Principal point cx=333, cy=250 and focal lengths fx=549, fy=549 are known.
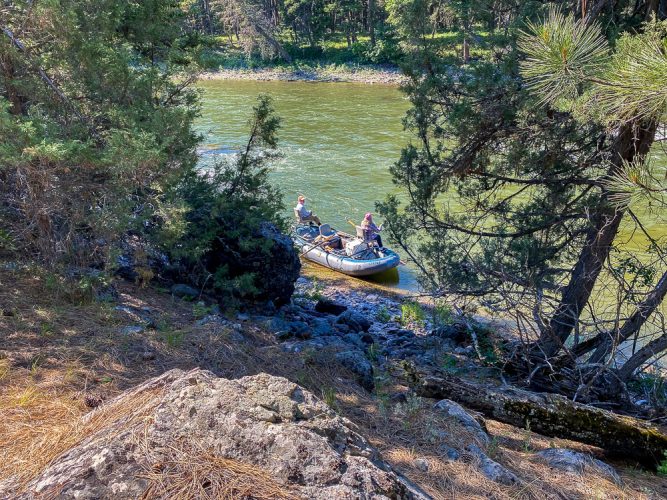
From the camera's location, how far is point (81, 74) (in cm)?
442

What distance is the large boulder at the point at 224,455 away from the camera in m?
1.88

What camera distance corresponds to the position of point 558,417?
4477 millimetres

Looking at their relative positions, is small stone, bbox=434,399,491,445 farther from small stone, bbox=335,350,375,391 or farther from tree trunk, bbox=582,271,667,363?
tree trunk, bbox=582,271,667,363

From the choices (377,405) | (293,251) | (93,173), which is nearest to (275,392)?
(377,405)

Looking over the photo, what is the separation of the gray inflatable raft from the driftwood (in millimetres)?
7555

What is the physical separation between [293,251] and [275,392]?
6378 millimetres

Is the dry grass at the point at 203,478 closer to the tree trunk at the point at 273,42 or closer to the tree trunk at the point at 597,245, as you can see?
the tree trunk at the point at 597,245

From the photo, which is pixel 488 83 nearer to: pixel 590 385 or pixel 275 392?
pixel 590 385

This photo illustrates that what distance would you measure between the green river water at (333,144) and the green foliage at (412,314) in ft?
7.02

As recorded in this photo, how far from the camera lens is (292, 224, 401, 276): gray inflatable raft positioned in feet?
40.7

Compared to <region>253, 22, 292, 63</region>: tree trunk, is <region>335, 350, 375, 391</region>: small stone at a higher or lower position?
lower

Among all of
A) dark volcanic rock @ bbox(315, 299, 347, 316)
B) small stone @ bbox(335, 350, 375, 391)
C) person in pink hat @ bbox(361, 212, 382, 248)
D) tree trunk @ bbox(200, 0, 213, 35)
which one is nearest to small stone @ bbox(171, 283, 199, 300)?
small stone @ bbox(335, 350, 375, 391)

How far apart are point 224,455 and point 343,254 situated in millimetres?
11042

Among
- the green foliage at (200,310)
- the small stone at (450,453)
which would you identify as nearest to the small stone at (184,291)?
the green foliage at (200,310)
